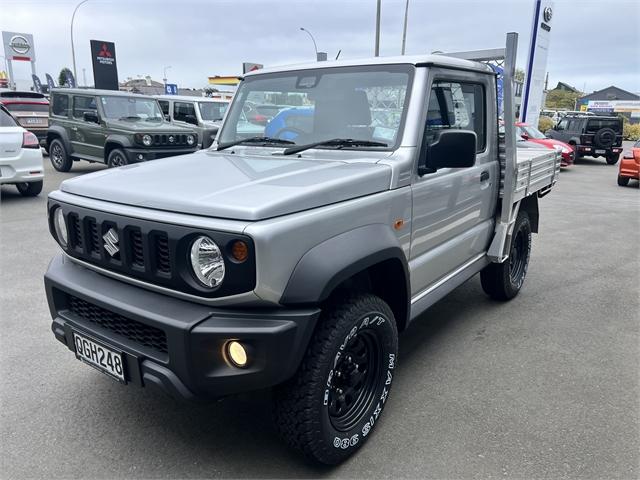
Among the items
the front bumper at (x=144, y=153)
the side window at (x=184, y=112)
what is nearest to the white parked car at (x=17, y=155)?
the front bumper at (x=144, y=153)

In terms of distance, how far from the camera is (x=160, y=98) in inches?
543

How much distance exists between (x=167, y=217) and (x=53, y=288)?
0.94 m

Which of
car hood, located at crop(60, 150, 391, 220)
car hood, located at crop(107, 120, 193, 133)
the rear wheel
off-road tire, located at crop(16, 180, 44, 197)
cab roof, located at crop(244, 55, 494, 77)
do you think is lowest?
the rear wheel

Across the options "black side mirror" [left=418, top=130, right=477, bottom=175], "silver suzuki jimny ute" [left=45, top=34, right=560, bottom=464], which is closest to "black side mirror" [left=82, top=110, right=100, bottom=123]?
"silver suzuki jimny ute" [left=45, top=34, right=560, bottom=464]

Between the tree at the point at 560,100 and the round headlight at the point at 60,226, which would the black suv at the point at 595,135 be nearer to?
the round headlight at the point at 60,226

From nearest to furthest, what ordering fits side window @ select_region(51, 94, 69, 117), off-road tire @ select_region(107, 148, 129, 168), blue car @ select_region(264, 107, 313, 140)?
blue car @ select_region(264, 107, 313, 140) < off-road tire @ select_region(107, 148, 129, 168) < side window @ select_region(51, 94, 69, 117)

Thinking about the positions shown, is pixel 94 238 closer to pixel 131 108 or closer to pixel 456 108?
pixel 456 108

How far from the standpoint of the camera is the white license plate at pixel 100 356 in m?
2.24

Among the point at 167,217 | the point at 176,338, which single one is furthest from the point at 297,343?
the point at 167,217

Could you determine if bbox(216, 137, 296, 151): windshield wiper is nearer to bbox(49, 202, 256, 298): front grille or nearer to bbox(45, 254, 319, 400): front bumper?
bbox(49, 202, 256, 298): front grille

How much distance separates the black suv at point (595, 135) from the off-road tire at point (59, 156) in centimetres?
1737

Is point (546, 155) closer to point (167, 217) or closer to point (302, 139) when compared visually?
point (302, 139)

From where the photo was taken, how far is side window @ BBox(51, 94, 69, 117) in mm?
11766

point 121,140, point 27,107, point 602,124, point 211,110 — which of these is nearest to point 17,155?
point 121,140
